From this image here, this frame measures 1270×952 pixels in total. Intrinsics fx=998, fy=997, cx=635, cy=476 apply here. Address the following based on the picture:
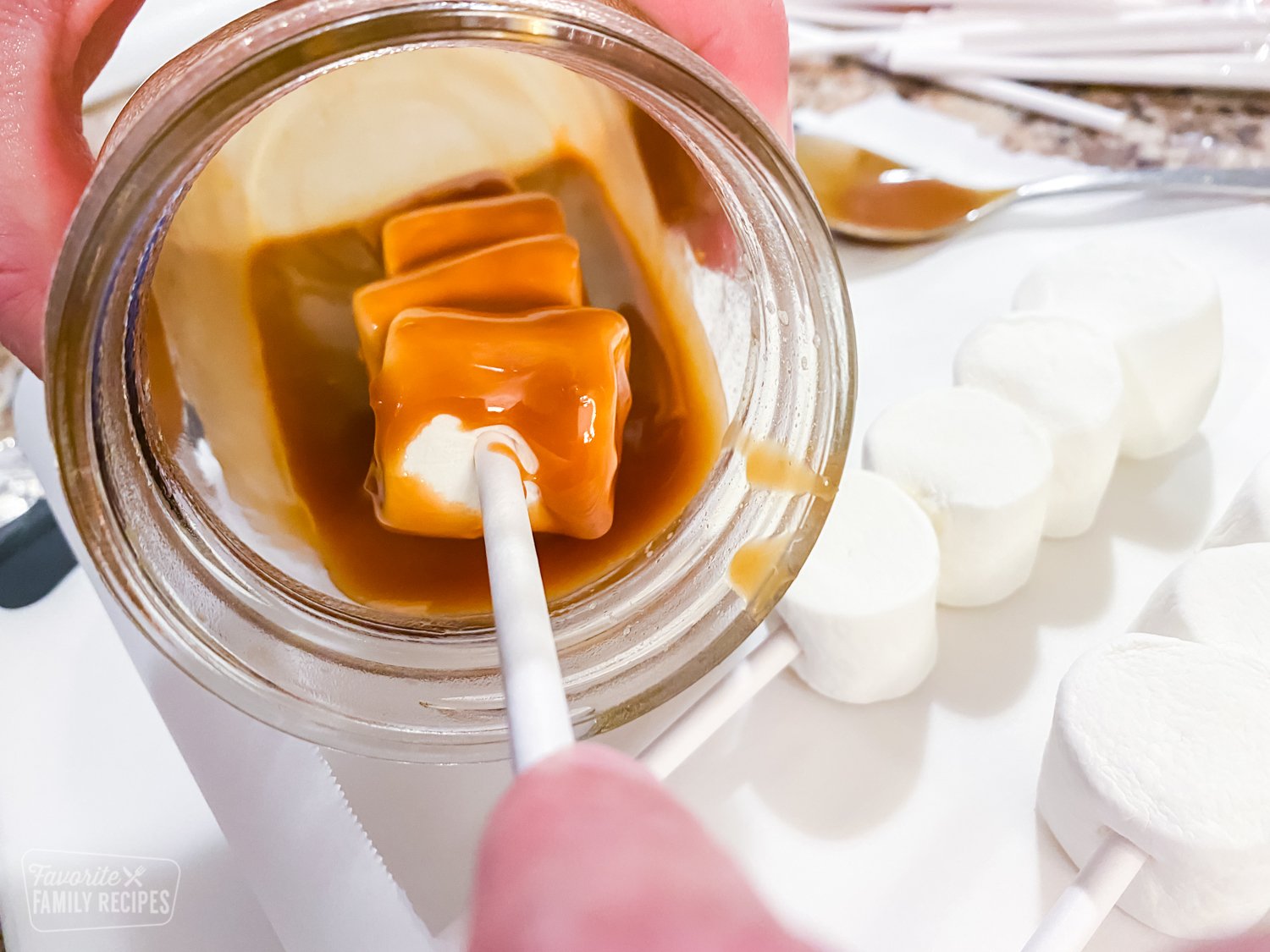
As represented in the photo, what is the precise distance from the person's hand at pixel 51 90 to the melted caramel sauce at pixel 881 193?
23cm

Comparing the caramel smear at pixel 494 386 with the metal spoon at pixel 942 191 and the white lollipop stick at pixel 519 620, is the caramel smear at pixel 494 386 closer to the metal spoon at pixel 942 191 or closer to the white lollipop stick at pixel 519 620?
the white lollipop stick at pixel 519 620

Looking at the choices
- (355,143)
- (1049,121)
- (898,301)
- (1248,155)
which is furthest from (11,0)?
(1248,155)

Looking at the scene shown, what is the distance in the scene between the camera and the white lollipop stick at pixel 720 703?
47 centimetres

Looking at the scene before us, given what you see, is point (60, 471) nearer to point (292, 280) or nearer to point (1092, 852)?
point (292, 280)

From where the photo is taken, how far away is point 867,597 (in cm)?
48

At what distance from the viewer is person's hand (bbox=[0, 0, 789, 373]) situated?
0.46 meters

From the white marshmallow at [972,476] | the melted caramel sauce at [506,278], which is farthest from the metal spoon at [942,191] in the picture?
the melted caramel sauce at [506,278]

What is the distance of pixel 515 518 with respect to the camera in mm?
384

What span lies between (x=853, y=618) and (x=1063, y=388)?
0.62 ft

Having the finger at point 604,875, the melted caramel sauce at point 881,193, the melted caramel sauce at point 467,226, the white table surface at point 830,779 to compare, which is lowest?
the white table surface at point 830,779

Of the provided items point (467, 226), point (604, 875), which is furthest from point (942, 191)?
point (604, 875)

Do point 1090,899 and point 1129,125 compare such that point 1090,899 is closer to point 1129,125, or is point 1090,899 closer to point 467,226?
point 467,226

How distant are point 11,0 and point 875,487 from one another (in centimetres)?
47

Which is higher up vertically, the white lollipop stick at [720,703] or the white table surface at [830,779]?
the white lollipop stick at [720,703]
